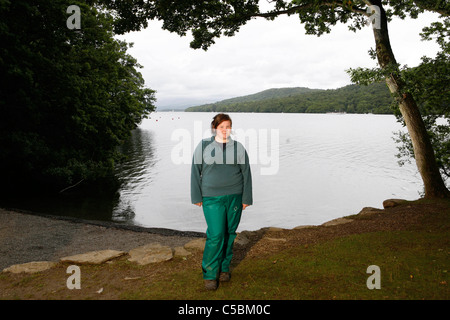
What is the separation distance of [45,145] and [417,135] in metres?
19.2

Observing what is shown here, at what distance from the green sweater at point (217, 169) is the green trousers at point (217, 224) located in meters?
0.10

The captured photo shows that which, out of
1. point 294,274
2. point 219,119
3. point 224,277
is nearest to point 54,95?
point 219,119

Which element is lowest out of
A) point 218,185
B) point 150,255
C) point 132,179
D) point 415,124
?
point 132,179

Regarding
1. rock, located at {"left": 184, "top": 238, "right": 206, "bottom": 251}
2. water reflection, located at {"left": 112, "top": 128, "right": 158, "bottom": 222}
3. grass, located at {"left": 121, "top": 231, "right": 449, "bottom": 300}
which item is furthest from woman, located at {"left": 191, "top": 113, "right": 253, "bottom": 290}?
water reflection, located at {"left": 112, "top": 128, "right": 158, "bottom": 222}

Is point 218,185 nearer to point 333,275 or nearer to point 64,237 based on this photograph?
point 333,275

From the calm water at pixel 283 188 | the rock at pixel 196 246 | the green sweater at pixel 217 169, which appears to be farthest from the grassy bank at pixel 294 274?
the calm water at pixel 283 188

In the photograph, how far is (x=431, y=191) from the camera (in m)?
10.7

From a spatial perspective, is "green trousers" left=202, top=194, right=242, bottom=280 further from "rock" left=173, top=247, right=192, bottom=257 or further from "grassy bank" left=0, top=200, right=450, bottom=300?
"rock" left=173, top=247, right=192, bottom=257

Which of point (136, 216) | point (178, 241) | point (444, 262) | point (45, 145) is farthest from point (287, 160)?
point (444, 262)

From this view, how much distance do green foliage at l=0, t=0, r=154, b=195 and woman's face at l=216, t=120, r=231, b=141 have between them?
47.2ft

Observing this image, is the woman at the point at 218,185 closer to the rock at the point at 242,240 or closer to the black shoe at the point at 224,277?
the black shoe at the point at 224,277

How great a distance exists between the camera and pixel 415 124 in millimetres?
10336

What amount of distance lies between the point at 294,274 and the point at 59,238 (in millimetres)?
7800

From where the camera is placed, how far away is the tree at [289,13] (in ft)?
33.2
